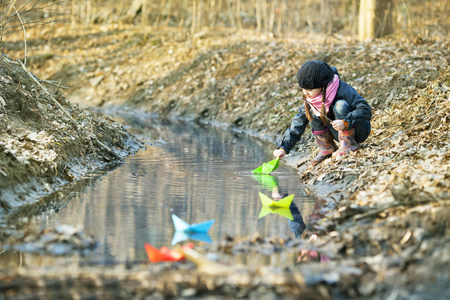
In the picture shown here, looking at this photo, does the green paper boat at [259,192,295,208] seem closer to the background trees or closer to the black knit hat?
the black knit hat

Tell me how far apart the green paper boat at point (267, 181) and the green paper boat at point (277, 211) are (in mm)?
907

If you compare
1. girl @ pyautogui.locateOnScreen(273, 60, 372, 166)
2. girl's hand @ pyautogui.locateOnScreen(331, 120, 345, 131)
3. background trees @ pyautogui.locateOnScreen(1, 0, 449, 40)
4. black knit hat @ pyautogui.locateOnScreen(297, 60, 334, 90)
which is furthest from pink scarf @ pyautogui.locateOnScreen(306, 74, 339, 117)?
background trees @ pyautogui.locateOnScreen(1, 0, 449, 40)

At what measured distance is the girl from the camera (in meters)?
6.19

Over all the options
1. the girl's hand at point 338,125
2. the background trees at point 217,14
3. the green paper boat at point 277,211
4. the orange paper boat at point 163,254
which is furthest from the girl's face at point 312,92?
the background trees at point 217,14

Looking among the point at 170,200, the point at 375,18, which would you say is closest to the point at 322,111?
the point at 170,200

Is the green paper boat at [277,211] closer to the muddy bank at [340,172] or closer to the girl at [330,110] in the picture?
the muddy bank at [340,172]

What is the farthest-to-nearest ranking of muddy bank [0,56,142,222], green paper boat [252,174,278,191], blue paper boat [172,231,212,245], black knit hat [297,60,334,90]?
1. green paper boat [252,174,278,191]
2. black knit hat [297,60,334,90]
3. muddy bank [0,56,142,222]
4. blue paper boat [172,231,212,245]

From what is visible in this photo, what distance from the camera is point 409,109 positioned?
7727 mm

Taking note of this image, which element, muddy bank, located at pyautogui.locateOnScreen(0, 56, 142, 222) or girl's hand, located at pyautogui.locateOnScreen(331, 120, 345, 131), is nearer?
muddy bank, located at pyautogui.locateOnScreen(0, 56, 142, 222)

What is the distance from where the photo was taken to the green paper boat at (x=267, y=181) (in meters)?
6.55

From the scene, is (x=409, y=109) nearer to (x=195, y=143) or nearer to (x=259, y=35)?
(x=195, y=143)

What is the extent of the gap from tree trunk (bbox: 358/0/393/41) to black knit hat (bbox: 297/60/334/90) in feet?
25.9

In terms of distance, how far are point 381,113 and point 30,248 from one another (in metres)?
6.34

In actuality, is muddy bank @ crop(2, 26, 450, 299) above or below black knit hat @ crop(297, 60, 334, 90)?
below
